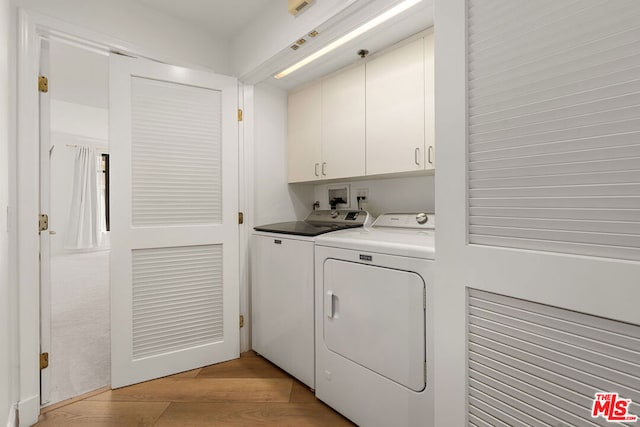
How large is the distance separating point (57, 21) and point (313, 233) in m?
1.83

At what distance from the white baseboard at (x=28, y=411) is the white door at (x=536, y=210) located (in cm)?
201

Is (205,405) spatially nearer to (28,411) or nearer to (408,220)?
(28,411)

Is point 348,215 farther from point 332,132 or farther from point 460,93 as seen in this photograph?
point 460,93

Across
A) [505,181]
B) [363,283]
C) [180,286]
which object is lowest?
[180,286]

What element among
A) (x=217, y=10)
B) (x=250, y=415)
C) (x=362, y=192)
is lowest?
(x=250, y=415)

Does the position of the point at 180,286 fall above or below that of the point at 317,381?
above

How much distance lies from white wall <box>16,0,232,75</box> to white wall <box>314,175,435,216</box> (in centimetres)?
142

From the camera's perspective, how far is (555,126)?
2.64ft

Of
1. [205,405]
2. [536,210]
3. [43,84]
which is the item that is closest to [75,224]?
[43,84]

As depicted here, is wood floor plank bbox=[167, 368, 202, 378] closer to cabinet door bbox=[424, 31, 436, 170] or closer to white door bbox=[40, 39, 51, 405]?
white door bbox=[40, 39, 51, 405]

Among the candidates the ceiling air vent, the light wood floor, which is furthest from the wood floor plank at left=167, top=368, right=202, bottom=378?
the ceiling air vent

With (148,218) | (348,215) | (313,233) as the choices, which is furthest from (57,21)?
(348,215)

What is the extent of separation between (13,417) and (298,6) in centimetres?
255

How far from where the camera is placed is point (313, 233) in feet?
6.02
